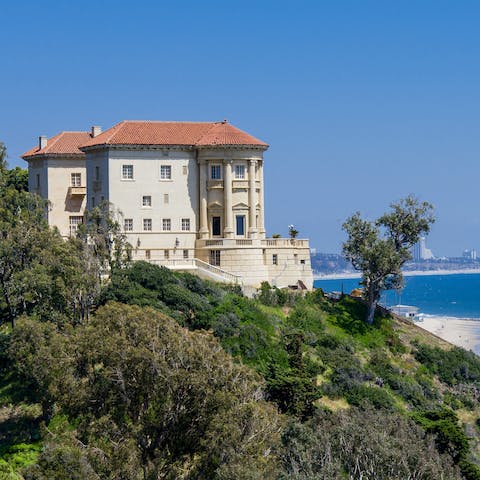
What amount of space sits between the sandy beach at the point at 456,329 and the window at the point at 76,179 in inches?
2467

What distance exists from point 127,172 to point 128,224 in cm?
326

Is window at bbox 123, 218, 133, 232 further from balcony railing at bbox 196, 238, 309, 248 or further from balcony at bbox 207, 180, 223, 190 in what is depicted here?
balcony at bbox 207, 180, 223, 190

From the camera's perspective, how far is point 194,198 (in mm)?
74375

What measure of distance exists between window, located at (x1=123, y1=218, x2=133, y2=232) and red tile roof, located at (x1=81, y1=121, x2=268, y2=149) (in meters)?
4.78

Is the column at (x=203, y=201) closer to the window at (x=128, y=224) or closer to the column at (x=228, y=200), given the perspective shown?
the column at (x=228, y=200)

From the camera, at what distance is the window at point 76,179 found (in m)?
78.5

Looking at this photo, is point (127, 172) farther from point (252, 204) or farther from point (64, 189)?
point (252, 204)

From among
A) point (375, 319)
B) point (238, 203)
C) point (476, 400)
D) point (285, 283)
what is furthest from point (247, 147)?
point (476, 400)

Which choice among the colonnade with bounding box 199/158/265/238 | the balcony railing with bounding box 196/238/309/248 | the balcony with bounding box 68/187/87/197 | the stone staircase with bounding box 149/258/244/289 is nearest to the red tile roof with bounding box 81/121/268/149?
the colonnade with bounding box 199/158/265/238

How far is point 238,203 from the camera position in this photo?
7369cm

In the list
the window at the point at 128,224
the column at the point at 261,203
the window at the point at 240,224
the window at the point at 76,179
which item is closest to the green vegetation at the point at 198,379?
the window at the point at 128,224

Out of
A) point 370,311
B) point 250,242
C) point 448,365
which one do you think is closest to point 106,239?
point 250,242

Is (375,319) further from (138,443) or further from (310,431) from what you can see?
(138,443)

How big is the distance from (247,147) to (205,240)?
20.8ft
